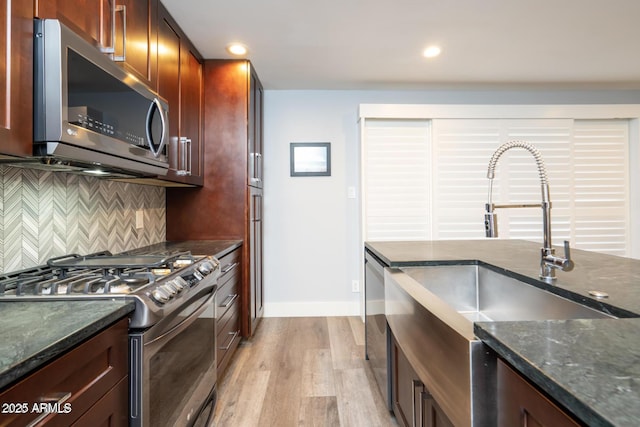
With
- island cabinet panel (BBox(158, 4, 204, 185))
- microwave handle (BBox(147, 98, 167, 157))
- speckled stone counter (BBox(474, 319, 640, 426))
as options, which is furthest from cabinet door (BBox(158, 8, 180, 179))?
speckled stone counter (BBox(474, 319, 640, 426))

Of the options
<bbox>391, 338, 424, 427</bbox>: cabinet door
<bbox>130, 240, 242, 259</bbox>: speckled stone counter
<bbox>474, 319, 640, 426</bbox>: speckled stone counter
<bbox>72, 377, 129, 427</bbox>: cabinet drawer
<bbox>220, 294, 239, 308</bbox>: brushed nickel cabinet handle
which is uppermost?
<bbox>130, 240, 242, 259</bbox>: speckled stone counter

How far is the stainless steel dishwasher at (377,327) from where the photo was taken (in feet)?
5.56

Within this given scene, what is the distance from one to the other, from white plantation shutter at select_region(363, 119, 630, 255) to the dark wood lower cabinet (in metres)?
1.77

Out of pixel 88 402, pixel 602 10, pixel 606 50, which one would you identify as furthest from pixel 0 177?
pixel 606 50

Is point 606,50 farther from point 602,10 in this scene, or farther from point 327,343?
point 327,343

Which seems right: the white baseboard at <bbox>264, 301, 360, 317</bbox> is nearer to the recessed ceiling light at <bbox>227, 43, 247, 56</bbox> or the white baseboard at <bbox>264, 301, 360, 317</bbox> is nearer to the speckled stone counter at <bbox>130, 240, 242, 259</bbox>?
the speckled stone counter at <bbox>130, 240, 242, 259</bbox>

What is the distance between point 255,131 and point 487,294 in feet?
7.45

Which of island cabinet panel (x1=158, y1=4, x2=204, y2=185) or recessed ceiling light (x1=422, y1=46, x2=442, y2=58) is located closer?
island cabinet panel (x1=158, y1=4, x2=204, y2=185)

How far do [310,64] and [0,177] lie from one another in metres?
2.26

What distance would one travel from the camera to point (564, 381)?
48cm

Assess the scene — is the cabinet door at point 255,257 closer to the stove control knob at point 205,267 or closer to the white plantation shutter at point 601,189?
the stove control knob at point 205,267

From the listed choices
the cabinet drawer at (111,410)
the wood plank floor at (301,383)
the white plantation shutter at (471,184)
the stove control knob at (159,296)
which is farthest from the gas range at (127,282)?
the white plantation shutter at (471,184)

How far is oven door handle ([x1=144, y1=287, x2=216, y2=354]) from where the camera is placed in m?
1.09

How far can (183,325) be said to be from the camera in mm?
1310
